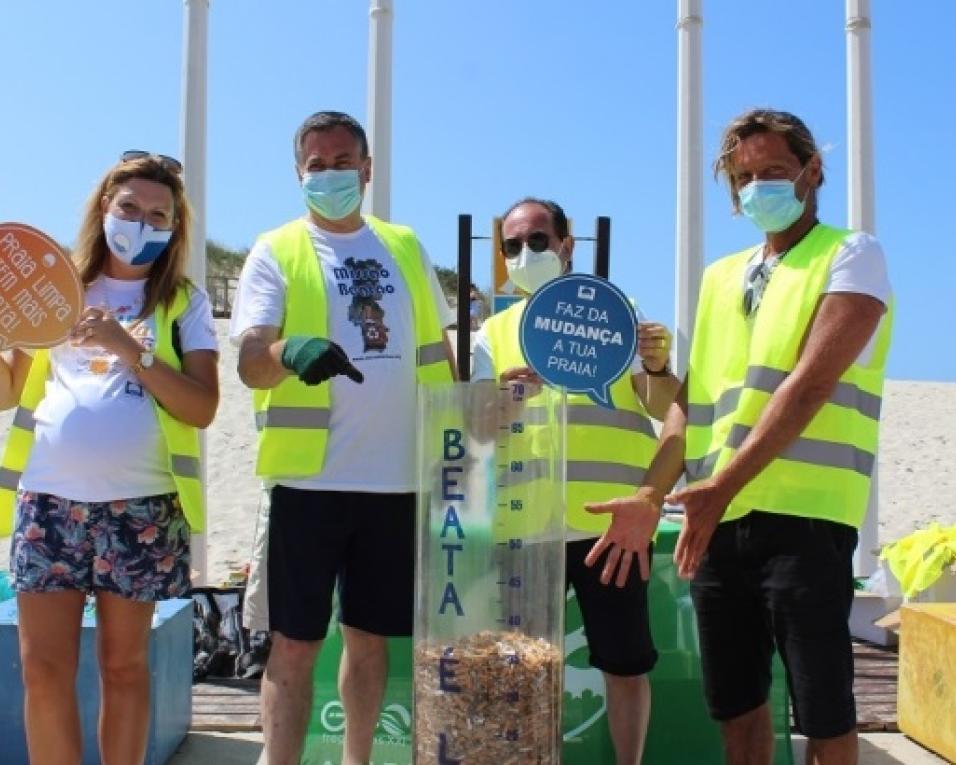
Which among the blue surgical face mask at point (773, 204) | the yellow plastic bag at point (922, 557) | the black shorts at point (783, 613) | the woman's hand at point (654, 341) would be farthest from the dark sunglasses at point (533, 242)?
the yellow plastic bag at point (922, 557)

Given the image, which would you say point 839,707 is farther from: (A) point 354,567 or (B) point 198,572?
(B) point 198,572

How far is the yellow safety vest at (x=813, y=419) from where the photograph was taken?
108 inches

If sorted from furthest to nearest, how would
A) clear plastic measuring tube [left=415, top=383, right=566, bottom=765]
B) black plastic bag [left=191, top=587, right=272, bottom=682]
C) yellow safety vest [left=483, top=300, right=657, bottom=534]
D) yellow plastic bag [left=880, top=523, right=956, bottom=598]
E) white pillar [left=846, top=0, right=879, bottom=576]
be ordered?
1. white pillar [left=846, top=0, right=879, bottom=576]
2. yellow plastic bag [left=880, top=523, right=956, bottom=598]
3. black plastic bag [left=191, top=587, right=272, bottom=682]
4. yellow safety vest [left=483, top=300, right=657, bottom=534]
5. clear plastic measuring tube [left=415, top=383, right=566, bottom=765]

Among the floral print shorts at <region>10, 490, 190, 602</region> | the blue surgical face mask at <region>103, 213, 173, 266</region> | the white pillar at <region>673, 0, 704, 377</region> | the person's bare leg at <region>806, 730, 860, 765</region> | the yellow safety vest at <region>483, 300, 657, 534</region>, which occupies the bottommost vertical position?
the person's bare leg at <region>806, 730, 860, 765</region>

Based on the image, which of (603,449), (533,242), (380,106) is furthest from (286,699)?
(380,106)

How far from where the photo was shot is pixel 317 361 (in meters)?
2.62

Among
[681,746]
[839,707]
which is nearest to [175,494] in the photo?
[839,707]

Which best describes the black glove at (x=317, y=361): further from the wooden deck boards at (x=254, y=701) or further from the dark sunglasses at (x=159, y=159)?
the wooden deck boards at (x=254, y=701)

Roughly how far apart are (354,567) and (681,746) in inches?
68.0

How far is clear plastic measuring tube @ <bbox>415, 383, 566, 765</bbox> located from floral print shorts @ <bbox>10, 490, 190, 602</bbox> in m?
1.03

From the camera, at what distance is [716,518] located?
2.58 m

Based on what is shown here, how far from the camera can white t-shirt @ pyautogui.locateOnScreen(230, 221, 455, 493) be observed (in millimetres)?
3256

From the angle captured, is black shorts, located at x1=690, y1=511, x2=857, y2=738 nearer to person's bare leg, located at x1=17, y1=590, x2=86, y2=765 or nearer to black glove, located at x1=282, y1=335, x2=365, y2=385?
black glove, located at x1=282, y1=335, x2=365, y2=385

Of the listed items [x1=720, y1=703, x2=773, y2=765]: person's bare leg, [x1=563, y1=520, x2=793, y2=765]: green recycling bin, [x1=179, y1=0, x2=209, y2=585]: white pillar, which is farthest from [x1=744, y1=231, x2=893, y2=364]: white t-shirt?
[x1=179, y1=0, x2=209, y2=585]: white pillar
